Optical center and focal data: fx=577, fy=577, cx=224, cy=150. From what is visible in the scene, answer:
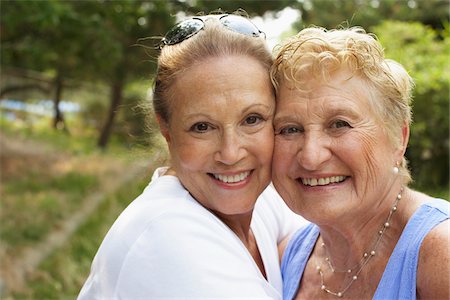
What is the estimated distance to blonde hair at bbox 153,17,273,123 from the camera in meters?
2.34

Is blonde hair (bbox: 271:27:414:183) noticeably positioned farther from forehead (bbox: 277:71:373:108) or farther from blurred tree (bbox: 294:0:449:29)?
blurred tree (bbox: 294:0:449:29)

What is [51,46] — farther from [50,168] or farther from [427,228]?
[427,228]

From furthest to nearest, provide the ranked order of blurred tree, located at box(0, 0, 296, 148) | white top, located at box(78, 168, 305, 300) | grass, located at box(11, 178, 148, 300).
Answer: blurred tree, located at box(0, 0, 296, 148), grass, located at box(11, 178, 148, 300), white top, located at box(78, 168, 305, 300)

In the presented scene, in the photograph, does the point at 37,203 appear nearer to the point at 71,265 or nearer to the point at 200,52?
the point at 71,265

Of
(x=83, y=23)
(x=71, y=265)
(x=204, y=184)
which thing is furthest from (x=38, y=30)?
(x=204, y=184)

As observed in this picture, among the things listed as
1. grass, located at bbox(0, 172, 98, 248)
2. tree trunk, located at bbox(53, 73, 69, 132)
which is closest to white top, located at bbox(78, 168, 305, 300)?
grass, located at bbox(0, 172, 98, 248)

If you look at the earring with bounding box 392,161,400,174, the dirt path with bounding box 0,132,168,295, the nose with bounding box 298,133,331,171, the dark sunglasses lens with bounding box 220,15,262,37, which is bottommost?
the dirt path with bounding box 0,132,168,295

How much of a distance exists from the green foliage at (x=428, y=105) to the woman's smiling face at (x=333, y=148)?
553 cm

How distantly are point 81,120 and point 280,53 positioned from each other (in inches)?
1010

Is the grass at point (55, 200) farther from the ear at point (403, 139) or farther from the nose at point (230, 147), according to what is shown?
the ear at point (403, 139)

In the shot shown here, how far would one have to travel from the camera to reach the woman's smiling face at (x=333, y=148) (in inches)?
88.7

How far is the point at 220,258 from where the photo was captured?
1.99 m

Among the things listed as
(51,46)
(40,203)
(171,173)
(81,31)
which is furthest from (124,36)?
(171,173)

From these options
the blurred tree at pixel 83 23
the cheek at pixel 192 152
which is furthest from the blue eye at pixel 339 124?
the blurred tree at pixel 83 23
